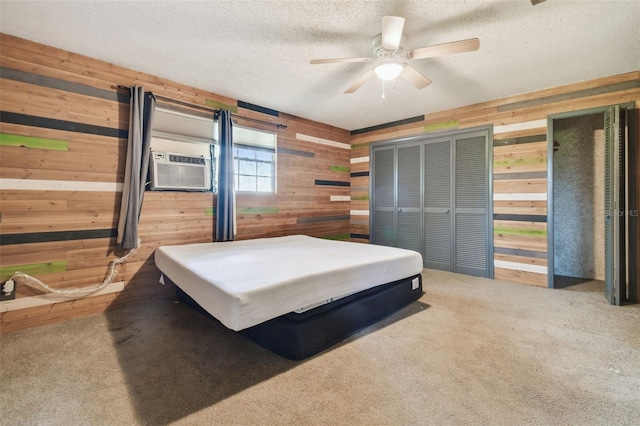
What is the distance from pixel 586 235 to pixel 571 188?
0.70m

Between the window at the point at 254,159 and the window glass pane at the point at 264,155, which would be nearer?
the window at the point at 254,159

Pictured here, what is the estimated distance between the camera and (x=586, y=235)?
402 cm

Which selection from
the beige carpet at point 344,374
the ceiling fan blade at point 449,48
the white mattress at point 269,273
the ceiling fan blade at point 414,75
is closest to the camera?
the beige carpet at point 344,374

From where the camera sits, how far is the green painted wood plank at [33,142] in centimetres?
239

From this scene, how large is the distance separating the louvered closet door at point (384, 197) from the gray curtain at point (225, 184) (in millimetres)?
2661

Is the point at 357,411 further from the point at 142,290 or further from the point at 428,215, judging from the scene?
the point at 428,215

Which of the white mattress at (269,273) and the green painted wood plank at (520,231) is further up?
the green painted wood plank at (520,231)

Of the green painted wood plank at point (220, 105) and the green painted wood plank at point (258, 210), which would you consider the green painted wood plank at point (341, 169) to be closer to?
the green painted wood plank at point (258, 210)

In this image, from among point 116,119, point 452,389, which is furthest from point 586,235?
point 116,119

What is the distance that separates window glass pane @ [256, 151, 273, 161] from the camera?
4.21 meters

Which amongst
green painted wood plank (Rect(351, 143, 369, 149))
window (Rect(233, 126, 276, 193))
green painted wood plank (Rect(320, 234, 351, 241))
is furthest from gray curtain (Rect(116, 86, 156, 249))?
green painted wood plank (Rect(351, 143, 369, 149))

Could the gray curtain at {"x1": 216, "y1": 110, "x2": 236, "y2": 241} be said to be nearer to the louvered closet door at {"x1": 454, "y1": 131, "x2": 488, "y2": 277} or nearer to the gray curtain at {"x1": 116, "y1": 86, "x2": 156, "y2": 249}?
the gray curtain at {"x1": 116, "y1": 86, "x2": 156, "y2": 249}

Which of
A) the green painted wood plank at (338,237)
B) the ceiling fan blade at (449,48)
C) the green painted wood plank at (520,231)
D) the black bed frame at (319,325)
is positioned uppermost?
the ceiling fan blade at (449,48)

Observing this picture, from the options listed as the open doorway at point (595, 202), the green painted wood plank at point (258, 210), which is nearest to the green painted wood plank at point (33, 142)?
the green painted wood plank at point (258, 210)
